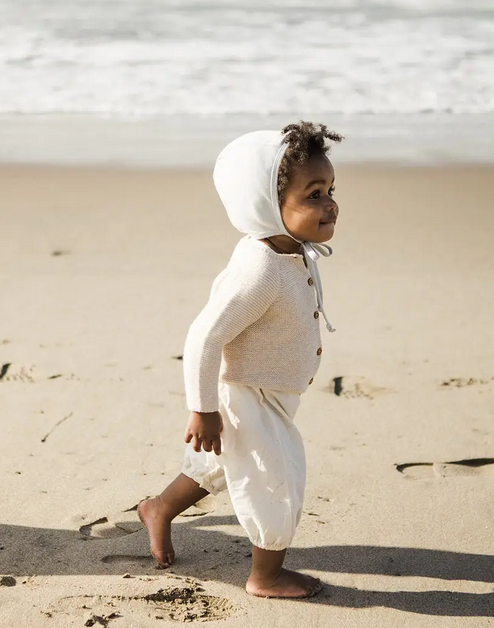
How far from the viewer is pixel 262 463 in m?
2.30

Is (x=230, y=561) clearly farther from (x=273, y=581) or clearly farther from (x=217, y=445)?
(x=217, y=445)

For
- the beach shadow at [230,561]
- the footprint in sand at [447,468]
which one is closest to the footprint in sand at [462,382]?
the footprint in sand at [447,468]

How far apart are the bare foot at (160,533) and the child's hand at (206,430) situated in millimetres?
371

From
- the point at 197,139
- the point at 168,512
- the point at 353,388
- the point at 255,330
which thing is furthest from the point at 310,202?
the point at 197,139

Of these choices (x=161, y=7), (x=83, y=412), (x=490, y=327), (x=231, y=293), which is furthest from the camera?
(x=161, y=7)

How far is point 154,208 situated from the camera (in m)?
6.30

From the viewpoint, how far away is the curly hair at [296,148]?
217 cm

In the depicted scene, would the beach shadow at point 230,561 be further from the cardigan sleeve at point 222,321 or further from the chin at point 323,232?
the chin at point 323,232

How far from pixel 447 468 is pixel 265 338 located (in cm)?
110

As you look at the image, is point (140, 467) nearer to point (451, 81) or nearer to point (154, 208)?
point (154, 208)

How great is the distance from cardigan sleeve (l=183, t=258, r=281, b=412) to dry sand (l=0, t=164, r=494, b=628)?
1.84 feet

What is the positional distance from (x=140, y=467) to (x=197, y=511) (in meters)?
0.33

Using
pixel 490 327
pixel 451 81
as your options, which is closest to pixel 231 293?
pixel 490 327

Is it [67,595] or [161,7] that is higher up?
[161,7]
